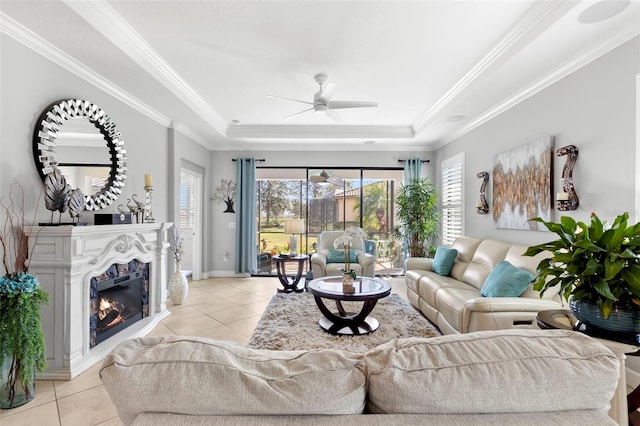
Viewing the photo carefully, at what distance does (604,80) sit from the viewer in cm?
262

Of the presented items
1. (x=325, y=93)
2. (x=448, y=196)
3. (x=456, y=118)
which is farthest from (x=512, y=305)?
(x=448, y=196)

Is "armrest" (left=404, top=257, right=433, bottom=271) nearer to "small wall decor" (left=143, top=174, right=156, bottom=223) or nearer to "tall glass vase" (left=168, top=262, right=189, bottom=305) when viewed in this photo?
"tall glass vase" (left=168, top=262, right=189, bottom=305)

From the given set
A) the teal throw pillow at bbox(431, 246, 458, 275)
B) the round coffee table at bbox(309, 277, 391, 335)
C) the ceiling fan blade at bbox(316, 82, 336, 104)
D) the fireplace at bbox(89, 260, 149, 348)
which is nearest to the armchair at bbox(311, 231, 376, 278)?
the teal throw pillow at bbox(431, 246, 458, 275)

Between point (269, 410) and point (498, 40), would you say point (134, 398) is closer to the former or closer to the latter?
point (269, 410)

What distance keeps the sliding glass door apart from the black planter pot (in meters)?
5.10

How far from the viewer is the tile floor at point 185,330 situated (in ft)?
6.85

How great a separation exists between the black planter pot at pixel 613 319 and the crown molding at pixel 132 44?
3571mm

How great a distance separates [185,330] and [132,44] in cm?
292

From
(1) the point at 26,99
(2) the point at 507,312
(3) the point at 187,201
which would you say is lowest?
(2) the point at 507,312

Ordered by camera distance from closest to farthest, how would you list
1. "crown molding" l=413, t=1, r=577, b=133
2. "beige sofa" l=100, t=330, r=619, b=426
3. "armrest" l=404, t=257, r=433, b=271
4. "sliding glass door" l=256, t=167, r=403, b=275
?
"beige sofa" l=100, t=330, r=619, b=426
"crown molding" l=413, t=1, r=577, b=133
"armrest" l=404, t=257, r=433, b=271
"sliding glass door" l=256, t=167, r=403, b=275

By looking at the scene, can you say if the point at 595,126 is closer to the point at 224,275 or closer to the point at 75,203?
the point at 75,203

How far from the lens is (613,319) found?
144cm

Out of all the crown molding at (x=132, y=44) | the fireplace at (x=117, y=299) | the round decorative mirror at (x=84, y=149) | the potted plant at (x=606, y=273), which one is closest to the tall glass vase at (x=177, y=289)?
the fireplace at (x=117, y=299)

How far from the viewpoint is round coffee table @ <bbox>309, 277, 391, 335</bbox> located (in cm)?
315
